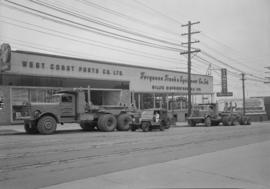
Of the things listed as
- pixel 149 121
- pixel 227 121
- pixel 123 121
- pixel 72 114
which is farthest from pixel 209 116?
pixel 72 114

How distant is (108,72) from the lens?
38.0 metres

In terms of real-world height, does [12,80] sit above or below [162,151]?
above

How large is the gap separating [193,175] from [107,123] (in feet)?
50.0

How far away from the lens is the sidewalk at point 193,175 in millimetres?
7211

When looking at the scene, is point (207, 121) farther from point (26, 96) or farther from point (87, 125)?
point (26, 96)

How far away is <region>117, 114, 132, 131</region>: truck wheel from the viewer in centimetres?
2419

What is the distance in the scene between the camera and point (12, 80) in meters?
29.8

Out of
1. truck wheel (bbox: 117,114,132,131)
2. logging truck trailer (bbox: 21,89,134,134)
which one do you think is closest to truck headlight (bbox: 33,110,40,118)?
logging truck trailer (bbox: 21,89,134,134)

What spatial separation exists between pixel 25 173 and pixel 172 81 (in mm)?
40251

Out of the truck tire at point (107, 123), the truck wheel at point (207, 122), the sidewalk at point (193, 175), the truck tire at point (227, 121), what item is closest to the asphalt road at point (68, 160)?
the sidewalk at point (193, 175)

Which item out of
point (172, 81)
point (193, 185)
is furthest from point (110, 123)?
point (172, 81)

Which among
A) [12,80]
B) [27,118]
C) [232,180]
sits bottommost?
[232,180]

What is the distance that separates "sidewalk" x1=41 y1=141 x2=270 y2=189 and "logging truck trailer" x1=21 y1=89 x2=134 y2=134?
11846 mm

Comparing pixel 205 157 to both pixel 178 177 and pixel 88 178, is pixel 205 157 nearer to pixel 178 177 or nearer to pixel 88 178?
pixel 178 177
